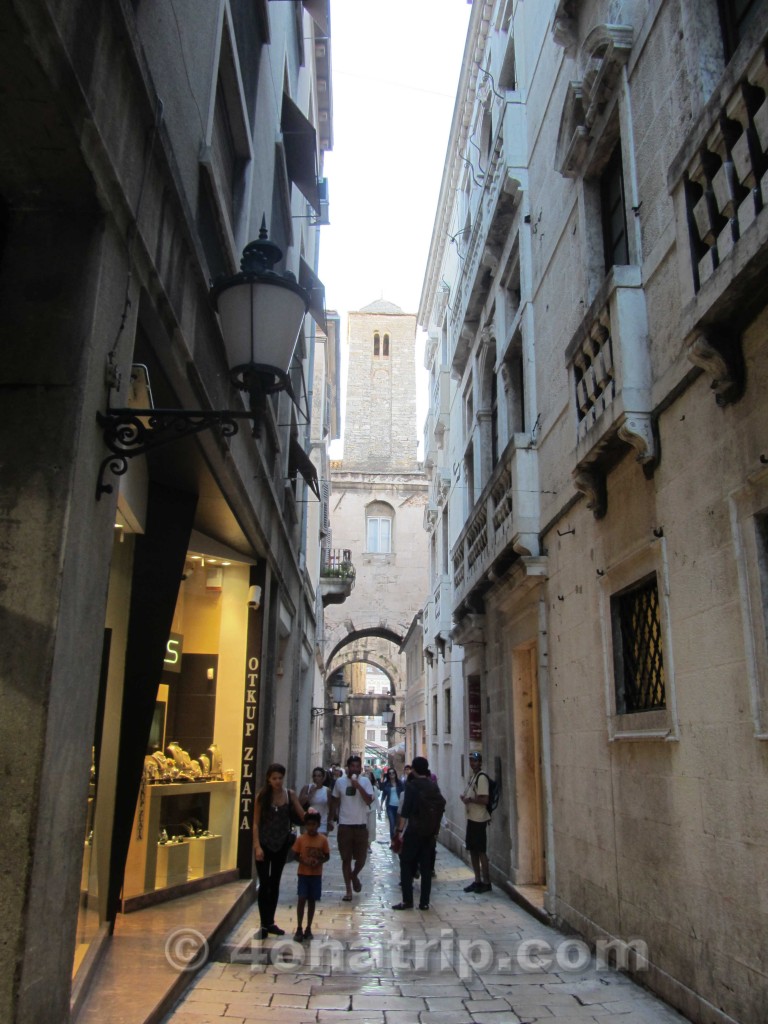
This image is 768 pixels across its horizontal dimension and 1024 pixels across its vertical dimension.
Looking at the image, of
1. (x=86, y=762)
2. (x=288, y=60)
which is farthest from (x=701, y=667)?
(x=288, y=60)

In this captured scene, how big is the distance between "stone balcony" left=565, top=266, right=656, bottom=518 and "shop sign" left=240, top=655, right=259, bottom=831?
452cm

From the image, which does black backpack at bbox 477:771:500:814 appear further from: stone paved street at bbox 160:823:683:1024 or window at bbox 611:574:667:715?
window at bbox 611:574:667:715

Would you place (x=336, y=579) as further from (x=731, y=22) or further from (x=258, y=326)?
(x=258, y=326)

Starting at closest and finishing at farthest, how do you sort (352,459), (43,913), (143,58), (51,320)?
(43,913), (51,320), (143,58), (352,459)

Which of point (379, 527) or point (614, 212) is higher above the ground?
point (379, 527)

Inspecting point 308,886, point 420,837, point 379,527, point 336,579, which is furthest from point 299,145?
point 379,527

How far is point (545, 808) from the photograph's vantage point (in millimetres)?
8883

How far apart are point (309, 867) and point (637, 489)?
163 inches

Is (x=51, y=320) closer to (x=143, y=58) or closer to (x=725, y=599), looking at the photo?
(x=143, y=58)

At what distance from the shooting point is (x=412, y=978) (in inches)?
235

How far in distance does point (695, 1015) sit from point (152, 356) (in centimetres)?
498

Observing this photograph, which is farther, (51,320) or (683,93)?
(683,93)

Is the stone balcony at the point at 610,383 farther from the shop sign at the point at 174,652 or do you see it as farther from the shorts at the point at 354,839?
the shorts at the point at 354,839

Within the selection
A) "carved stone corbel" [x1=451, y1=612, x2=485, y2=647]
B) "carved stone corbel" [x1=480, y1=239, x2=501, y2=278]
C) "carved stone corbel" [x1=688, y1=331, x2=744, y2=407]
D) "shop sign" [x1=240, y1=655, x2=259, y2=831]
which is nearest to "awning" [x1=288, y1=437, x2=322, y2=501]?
"shop sign" [x1=240, y1=655, x2=259, y2=831]
